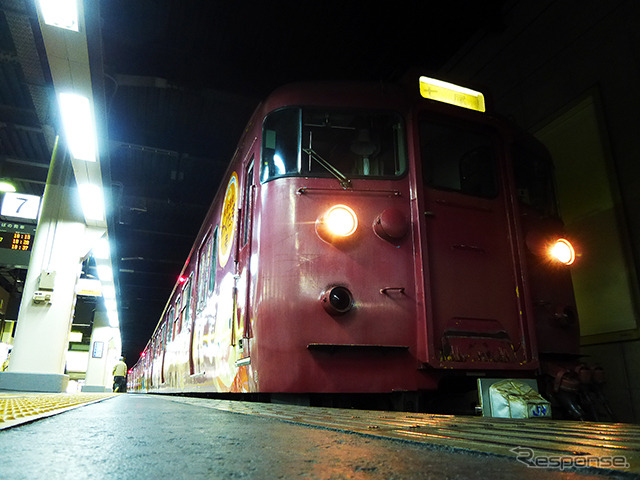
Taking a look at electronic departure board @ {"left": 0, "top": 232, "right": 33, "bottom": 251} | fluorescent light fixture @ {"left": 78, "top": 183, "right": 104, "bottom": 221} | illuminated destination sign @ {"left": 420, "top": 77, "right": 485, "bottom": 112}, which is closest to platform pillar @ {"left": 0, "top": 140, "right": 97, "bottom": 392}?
fluorescent light fixture @ {"left": 78, "top": 183, "right": 104, "bottom": 221}

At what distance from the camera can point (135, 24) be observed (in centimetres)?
643

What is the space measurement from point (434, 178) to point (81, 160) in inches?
237

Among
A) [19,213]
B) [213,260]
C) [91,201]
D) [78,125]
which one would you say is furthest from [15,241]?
[213,260]

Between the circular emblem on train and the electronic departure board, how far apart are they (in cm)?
675

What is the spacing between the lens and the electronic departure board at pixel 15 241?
9461 mm

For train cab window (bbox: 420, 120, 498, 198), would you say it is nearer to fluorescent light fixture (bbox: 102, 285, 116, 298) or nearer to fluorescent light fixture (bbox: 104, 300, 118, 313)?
fluorescent light fixture (bbox: 102, 285, 116, 298)

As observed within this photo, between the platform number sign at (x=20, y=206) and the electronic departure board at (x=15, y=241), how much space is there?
53.4 inches

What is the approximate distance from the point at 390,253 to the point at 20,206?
26.0 ft

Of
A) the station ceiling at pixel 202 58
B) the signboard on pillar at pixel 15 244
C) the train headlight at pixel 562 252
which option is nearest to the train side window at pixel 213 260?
the station ceiling at pixel 202 58

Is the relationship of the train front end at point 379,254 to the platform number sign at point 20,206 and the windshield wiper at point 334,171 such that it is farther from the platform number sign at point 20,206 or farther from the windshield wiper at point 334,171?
the platform number sign at point 20,206

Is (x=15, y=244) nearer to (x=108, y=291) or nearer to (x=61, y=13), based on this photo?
(x=108, y=291)

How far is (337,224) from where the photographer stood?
2.88 m

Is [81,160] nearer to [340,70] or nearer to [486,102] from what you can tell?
[340,70]

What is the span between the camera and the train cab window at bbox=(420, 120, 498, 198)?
3519mm
